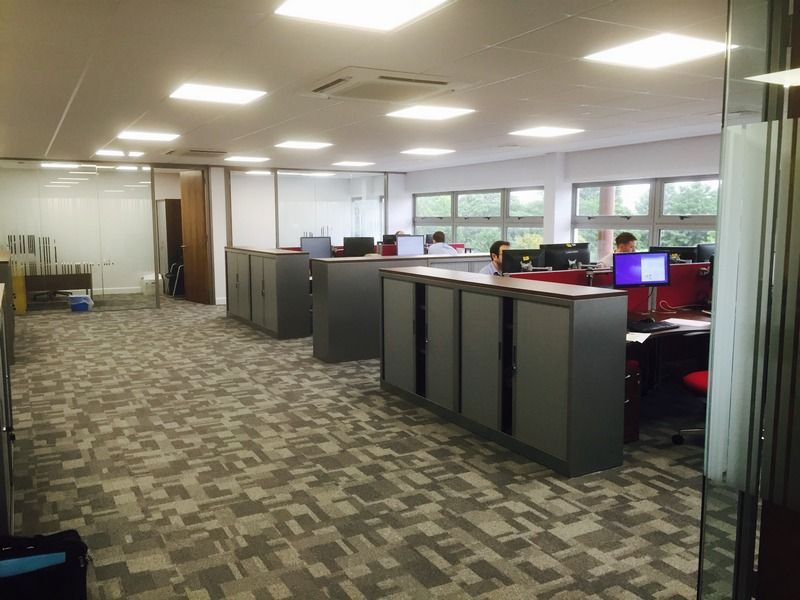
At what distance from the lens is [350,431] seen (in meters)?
4.14

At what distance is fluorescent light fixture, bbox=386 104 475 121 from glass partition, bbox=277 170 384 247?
5.67 m

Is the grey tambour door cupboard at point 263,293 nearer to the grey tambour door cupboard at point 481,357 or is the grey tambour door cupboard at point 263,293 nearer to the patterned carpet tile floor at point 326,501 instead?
the patterned carpet tile floor at point 326,501

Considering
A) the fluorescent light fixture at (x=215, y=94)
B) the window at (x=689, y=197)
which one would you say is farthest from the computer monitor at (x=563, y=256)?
the window at (x=689, y=197)

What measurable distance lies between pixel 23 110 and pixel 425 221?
26.6 feet

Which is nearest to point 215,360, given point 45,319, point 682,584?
point 45,319

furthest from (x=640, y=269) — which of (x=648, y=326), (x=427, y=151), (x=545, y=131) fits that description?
(x=427, y=151)

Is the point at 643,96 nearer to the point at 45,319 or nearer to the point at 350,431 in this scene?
the point at 350,431

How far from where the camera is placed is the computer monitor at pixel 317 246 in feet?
27.3

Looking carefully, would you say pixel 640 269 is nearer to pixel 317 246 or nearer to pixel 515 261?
pixel 515 261

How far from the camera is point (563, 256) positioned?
520cm

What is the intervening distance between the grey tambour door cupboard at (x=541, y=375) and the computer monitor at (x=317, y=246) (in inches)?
202

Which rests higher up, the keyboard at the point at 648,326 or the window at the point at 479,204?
the window at the point at 479,204

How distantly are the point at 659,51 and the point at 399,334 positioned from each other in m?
2.52

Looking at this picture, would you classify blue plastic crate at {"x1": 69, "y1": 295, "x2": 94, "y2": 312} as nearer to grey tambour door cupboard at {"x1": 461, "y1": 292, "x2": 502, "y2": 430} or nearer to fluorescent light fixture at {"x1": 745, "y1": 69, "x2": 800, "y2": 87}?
grey tambour door cupboard at {"x1": 461, "y1": 292, "x2": 502, "y2": 430}
